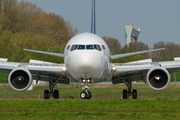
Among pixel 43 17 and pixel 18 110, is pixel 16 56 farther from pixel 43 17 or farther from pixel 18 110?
pixel 18 110

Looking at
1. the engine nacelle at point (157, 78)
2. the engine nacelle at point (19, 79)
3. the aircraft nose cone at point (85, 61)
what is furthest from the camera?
the engine nacelle at point (19, 79)

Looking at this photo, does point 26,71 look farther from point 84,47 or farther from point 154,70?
point 154,70

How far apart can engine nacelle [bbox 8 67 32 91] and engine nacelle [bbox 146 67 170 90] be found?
6690 mm

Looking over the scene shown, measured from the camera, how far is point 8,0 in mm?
78062

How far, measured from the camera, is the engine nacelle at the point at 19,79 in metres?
18.7

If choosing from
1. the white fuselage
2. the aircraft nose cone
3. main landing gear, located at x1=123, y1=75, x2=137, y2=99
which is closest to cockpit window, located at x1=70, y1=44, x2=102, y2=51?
the white fuselage

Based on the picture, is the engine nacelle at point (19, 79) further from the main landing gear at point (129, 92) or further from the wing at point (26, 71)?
the main landing gear at point (129, 92)

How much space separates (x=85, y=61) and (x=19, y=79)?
4.40 metres

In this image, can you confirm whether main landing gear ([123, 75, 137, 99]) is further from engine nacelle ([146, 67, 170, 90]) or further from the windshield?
the windshield

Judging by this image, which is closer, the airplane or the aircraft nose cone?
the aircraft nose cone

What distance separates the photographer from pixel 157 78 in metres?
18.4

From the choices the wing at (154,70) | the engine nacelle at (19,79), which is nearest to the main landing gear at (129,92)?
the wing at (154,70)

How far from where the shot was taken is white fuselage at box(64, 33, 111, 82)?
664 inches

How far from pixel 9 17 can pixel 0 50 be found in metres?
12.4
